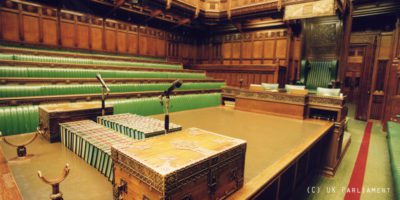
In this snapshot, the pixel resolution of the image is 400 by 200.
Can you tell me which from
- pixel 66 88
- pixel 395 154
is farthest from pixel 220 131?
pixel 66 88

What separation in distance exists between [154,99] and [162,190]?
2.22 meters

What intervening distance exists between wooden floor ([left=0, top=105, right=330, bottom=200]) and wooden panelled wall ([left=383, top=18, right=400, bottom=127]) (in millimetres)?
3107

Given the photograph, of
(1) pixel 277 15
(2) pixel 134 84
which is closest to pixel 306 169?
(2) pixel 134 84

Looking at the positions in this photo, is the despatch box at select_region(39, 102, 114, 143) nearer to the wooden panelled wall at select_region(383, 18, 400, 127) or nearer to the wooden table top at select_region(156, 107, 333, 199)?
the wooden table top at select_region(156, 107, 333, 199)

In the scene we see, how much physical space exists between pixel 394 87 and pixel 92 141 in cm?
559

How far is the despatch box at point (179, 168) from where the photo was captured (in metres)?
0.68

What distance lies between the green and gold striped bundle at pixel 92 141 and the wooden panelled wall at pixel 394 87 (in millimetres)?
5240

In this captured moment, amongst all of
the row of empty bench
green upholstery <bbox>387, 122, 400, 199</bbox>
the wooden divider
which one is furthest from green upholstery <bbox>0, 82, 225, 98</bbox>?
the wooden divider

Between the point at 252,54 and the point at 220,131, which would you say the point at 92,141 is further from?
the point at 252,54

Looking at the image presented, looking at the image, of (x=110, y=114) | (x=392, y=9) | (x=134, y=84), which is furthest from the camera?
(x=392, y=9)

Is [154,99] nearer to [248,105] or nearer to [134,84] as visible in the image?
[134,84]

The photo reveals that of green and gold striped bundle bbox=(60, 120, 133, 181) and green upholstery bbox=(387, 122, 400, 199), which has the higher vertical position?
green and gold striped bundle bbox=(60, 120, 133, 181)

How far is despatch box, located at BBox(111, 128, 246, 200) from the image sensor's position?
0.68 meters

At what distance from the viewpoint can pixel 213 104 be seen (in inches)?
144
